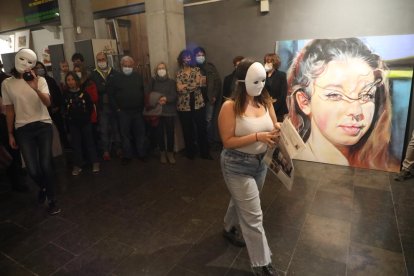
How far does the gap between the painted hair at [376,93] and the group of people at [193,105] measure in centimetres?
1

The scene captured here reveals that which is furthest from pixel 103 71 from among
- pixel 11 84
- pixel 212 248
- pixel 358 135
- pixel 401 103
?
pixel 401 103

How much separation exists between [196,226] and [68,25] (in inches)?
202

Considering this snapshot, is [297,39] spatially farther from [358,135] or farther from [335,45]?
[358,135]

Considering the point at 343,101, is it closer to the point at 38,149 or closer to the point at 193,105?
the point at 193,105

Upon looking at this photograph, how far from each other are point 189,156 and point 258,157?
272 cm

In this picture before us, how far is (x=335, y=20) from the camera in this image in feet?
12.8

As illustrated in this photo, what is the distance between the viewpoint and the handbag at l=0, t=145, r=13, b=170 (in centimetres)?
370

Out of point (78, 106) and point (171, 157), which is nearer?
point (78, 106)

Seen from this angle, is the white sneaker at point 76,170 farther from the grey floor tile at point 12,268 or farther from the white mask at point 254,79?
the white mask at point 254,79

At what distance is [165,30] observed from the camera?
14.9 feet

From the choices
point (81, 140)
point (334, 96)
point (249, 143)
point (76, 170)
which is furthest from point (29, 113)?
point (334, 96)

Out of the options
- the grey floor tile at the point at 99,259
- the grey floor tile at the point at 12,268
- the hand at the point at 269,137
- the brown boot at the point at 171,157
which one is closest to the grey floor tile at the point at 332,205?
the hand at the point at 269,137

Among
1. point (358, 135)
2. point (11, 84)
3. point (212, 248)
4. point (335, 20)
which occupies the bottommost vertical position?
point (212, 248)

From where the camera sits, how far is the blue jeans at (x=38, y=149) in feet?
9.82
